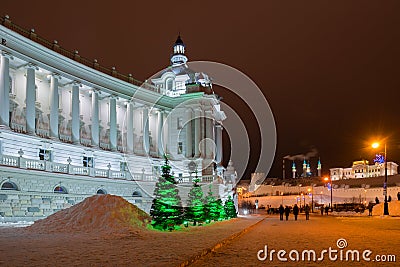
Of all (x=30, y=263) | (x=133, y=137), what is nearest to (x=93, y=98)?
(x=133, y=137)

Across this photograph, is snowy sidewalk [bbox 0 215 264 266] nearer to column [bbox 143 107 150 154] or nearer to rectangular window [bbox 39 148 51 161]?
rectangular window [bbox 39 148 51 161]

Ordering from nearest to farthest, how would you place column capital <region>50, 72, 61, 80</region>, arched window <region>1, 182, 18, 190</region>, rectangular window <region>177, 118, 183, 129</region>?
arched window <region>1, 182, 18, 190</region> < column capital <region>50, 72, 61, 80</region> < rectangular window <region>177, 118, 183, 129</region>

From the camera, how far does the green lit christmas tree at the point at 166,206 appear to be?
25719 mm

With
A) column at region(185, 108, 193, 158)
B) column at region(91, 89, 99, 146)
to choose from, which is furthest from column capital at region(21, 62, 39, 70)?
column at region(185, 108, 193, 158)

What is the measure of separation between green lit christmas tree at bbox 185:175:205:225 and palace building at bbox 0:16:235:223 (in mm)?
6745

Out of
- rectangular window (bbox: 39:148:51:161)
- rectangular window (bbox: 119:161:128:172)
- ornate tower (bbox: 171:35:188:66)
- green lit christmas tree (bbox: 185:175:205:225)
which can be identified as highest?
ornate tower (bbox: 171:35:188:66)

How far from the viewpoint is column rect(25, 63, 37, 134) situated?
46325 mm

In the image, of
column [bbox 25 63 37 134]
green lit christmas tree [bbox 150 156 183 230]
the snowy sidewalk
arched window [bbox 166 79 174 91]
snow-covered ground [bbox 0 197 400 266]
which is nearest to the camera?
the snowy sidewalk

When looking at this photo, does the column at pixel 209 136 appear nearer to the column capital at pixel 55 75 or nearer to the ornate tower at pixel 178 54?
the ornate tower at pixel 178 54

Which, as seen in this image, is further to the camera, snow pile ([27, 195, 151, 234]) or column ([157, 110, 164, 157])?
column ([157, 110, 164, 157])

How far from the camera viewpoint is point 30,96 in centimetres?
4738

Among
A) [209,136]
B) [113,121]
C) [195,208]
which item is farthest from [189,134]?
[195,208]

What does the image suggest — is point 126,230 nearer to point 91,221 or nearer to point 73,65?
point 91,221

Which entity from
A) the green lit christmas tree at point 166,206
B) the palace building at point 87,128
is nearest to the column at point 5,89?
the palace building at point 87,128
